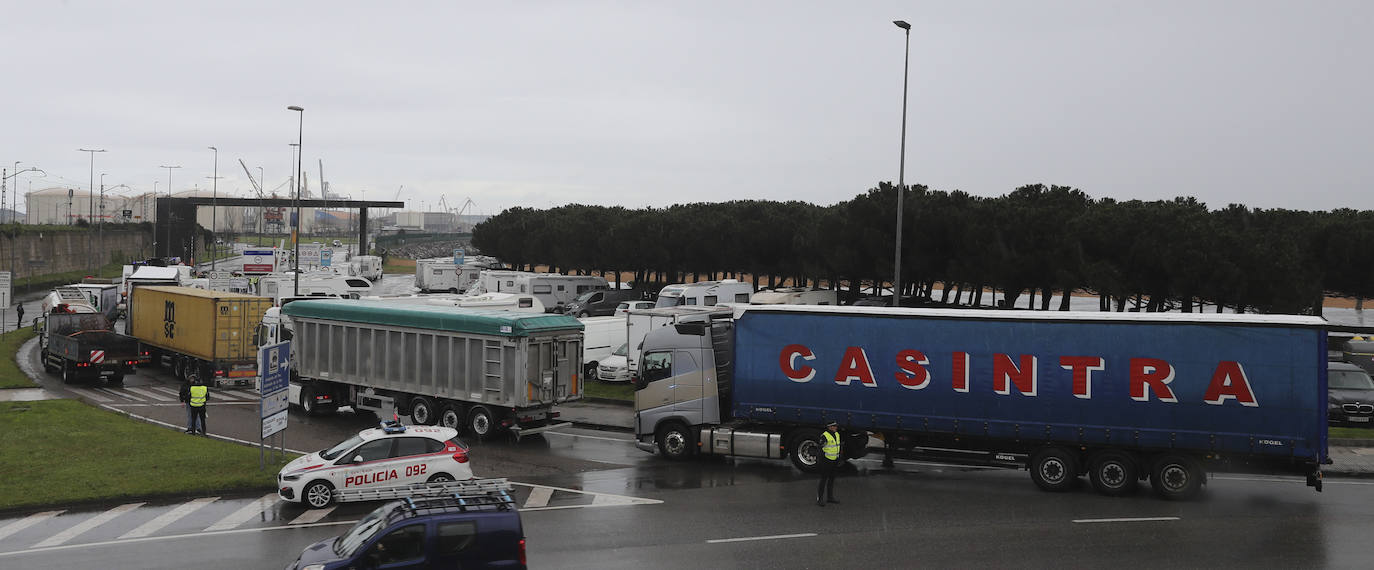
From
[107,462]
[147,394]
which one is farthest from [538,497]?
[147,394]

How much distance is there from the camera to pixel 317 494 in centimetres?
1722

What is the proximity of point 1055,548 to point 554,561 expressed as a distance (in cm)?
697

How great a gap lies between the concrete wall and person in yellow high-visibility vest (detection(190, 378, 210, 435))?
217 ft

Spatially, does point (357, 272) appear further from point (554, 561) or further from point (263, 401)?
point (554, 561)

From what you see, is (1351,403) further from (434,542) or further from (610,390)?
(434,542)

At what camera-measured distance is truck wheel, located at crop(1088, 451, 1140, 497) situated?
17.8m

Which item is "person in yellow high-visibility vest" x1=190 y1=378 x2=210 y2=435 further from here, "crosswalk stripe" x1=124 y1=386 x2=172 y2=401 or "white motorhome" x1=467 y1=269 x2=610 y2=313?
"white motorhome" x1=467 y1=269 x2=610 y2=313

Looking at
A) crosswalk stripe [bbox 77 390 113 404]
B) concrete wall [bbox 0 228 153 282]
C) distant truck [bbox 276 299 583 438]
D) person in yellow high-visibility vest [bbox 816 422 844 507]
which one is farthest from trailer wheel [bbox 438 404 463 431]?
concrete wall [bbox 0 228 153 282]

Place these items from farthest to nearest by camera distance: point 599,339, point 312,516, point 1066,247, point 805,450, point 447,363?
point 1066,247 → point 599,339 → point 447,363 → point 805,450 → point 312,516

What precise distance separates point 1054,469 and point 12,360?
37.1 metres

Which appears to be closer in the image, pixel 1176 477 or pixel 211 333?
pixel 1176 477

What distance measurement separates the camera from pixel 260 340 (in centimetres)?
3016

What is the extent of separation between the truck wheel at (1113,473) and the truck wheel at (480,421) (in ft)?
42.1

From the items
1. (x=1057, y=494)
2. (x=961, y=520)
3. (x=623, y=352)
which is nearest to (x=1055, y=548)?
(x=961, y=520)
